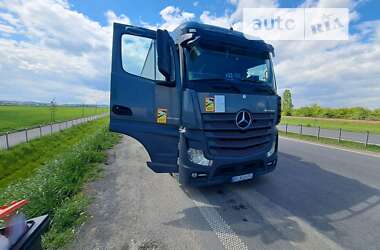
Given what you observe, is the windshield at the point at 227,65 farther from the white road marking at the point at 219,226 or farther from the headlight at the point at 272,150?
the white road marking at the point at 219,226

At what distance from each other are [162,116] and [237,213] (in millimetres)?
1977

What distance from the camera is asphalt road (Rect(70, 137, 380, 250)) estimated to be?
2.58 meters

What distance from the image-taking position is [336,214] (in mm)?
3270

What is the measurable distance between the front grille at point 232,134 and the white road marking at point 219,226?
3.08 ft

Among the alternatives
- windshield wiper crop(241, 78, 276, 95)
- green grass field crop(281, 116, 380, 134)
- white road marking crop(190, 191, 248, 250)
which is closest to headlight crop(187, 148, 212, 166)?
white road marking crop(190, 191, 248, 250)

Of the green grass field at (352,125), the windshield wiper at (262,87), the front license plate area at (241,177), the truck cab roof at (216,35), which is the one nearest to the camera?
the truck cab roof at (216,35)

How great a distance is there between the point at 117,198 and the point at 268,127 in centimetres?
314

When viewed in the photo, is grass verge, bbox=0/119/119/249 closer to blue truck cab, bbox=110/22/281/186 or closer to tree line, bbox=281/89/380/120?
blue truck cab, bbox=110/22/281/186

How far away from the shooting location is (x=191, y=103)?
10.4 ft

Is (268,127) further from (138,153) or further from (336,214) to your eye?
(138,153)

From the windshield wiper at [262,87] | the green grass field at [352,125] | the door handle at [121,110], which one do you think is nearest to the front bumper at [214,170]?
the door handle at [121,110]

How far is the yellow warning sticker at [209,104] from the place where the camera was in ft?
10.5

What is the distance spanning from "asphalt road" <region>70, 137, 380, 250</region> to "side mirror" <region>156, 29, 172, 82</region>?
2276mm

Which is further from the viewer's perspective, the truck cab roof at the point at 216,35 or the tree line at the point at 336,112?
the tree line at the point at 336,112
